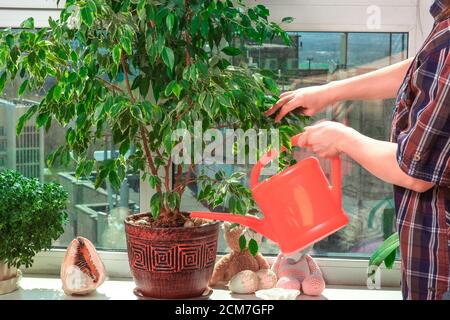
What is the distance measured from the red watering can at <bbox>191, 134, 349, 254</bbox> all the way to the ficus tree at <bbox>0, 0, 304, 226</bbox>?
0.46 metres

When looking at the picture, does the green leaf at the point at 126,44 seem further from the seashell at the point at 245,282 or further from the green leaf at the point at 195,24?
the seashell at the point at 245,282

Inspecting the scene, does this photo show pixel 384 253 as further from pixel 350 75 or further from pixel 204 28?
pixel 204 28

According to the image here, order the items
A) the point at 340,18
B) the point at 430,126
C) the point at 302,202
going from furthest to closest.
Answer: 1. the point at 340,18
2. the point at 302,202
3. the point at 430,126

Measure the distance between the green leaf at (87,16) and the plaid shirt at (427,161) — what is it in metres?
0.92

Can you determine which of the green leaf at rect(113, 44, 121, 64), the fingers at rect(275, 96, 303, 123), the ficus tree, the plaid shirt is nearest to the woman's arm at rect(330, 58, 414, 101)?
the fingers at rect(275, 96, 303, 123)

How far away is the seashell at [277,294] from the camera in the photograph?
221cm

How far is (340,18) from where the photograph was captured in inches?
96.4

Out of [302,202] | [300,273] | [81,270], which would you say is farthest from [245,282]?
[302,202]

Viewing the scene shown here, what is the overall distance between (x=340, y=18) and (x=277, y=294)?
97 centimetres

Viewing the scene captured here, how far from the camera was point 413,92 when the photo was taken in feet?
3.52

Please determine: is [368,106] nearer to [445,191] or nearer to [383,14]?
[383,14]

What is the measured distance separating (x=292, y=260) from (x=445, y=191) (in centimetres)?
135

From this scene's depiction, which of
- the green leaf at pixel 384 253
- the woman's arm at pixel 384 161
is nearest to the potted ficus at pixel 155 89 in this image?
the green leaf at pixel 384 253

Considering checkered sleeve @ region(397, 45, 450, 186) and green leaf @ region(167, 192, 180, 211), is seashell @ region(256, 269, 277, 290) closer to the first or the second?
green leaf @ region(167, 192, 180, 211)
